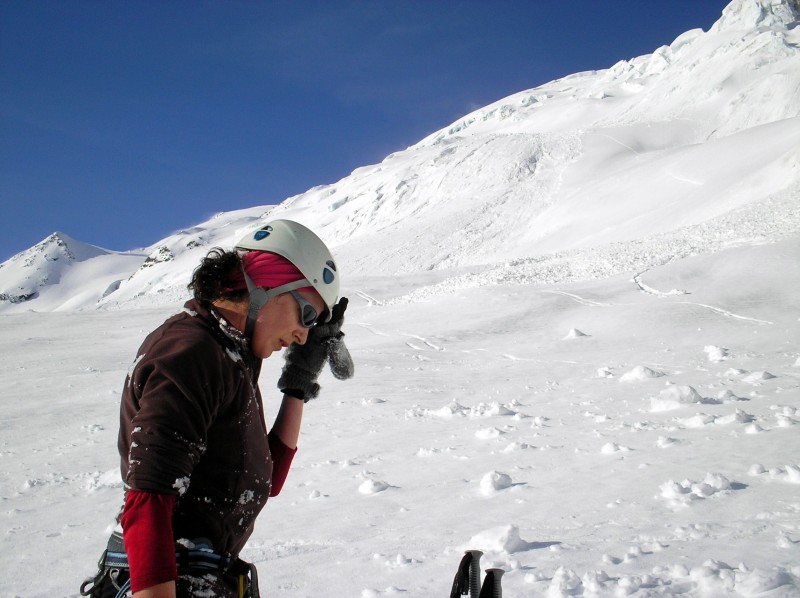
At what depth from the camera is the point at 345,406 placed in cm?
817

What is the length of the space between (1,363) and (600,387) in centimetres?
1182

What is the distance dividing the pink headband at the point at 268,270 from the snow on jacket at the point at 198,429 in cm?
20

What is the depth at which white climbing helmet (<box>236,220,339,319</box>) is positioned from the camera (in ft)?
6.58

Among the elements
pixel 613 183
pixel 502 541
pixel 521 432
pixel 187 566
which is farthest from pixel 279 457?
pixel 613 183

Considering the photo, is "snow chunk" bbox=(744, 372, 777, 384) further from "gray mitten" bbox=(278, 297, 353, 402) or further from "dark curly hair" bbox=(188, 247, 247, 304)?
"dark curly hair" bbox=(188, 247, 247, 304)

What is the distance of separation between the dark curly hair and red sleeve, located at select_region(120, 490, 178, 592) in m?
0.63

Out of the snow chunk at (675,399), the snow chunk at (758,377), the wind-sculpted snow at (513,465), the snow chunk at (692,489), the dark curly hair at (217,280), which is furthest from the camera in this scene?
the snow chunk at (758,377)

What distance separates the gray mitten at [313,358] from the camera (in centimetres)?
246

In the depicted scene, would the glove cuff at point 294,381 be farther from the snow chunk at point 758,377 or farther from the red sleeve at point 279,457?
the snow chunk at point 758,377

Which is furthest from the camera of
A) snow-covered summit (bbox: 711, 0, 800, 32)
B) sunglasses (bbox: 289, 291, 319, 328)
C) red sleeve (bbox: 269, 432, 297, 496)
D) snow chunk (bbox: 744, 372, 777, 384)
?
snow-covered summit (bbox: 711, 0, 800, 32)

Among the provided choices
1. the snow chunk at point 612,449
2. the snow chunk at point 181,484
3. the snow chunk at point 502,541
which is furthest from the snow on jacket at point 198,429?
the snow chunk at point 612,449

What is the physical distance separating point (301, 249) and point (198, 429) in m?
0.70

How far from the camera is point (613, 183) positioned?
146 feet

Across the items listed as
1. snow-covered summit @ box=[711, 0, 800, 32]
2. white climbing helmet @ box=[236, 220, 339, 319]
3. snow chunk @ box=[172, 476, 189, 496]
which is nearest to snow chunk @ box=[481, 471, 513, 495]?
white climbing helmet @ box=[236, 220, 339, 319]
